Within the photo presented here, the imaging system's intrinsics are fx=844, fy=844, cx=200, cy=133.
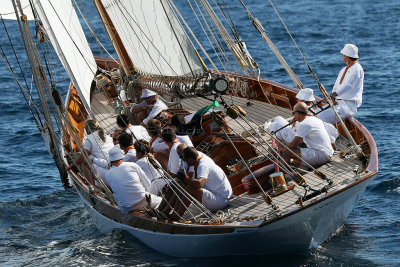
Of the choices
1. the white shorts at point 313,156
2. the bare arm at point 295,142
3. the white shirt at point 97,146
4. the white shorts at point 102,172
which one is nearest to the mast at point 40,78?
the white shirt at point 97,146

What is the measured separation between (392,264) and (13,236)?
573 centimetres

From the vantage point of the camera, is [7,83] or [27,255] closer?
[27,255]

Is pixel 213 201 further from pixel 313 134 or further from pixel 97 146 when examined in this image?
pixel 97 146

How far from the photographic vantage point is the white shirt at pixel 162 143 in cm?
1139

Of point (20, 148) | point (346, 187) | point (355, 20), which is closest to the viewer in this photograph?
point (346, 187)

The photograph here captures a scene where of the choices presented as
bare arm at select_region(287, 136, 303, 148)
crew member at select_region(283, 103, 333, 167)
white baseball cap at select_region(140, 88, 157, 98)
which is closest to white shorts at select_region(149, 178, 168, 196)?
crew member at select_region(283, 103, 333, 167)

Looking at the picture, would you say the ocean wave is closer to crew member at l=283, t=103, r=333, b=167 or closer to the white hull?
crew member at l=283, t=103, r=333, b=167

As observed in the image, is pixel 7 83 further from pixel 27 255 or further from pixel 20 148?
pixel 27 255

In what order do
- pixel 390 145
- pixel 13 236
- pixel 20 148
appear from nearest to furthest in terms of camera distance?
pixel 13 236
pixel 390 145
pixel 20 148

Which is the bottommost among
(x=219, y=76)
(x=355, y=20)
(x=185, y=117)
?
(x=355, y=20)

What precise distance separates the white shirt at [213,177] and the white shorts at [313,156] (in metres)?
1.34

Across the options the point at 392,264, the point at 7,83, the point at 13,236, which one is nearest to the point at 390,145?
the point at 392,264

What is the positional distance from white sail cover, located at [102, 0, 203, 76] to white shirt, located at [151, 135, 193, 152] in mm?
1167

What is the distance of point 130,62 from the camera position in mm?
14422
